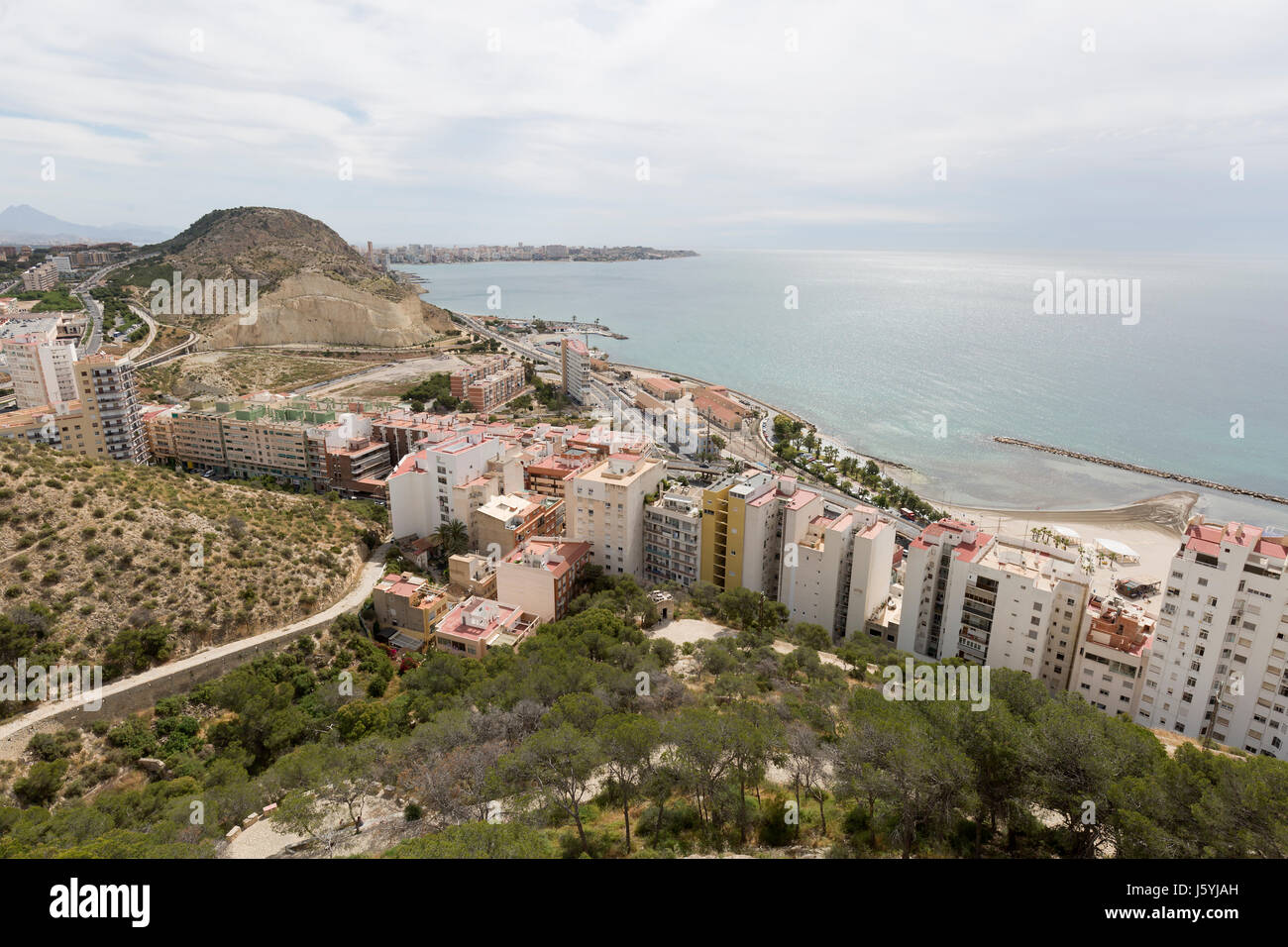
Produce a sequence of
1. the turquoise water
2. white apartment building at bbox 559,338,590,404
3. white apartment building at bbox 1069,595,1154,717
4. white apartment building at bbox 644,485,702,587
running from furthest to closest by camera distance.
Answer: white apartment building at bbox 559,338,590,404 → the turquoise water → white apartment building at bbox 644,485,702,587 → white apartment building at bbox 1069,595,1154,717

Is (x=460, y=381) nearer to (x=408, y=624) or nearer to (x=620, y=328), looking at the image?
(x=408, y=624)

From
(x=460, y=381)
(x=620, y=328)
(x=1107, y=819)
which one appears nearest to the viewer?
(x=1107, y=819)

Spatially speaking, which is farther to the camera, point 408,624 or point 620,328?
point 620,328

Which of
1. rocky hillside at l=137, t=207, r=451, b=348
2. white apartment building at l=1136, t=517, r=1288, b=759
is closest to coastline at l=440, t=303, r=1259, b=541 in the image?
white apartment building at l=1136, t=517, r=1288, b=759

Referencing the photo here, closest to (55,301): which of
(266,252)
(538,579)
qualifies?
(266,252)

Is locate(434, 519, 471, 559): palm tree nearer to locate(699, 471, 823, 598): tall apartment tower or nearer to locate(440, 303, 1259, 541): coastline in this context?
locate(699, 471, 823, 598): tall apartment tower

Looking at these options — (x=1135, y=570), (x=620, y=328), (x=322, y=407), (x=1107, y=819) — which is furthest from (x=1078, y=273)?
(x=1107, y=819)

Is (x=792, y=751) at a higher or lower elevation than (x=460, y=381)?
lower
